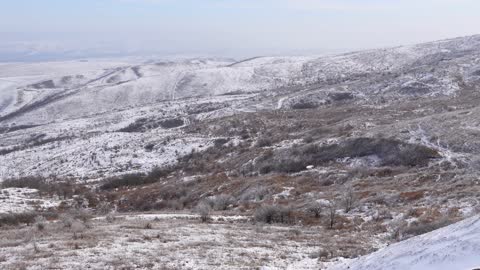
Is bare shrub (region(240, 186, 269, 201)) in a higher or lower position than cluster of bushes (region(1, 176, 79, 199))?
higher

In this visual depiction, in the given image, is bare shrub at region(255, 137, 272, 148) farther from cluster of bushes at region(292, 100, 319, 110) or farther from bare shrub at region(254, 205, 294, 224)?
bare shrub at region(254, 205, 294, 224)

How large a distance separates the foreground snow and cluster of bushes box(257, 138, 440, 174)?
26.9m

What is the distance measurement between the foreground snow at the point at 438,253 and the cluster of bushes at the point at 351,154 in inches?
1059

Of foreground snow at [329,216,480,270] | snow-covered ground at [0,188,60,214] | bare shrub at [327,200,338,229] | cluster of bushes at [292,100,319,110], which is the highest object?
foreground snow at [329,216,480,270]

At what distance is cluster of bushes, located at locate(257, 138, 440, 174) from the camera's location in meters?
40.2

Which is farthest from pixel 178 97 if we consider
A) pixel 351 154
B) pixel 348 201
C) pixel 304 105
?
pixel 348 201

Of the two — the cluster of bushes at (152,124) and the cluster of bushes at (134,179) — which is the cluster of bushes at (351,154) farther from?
the cluster of bushes at (152,124)

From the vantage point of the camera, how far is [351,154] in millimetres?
45062

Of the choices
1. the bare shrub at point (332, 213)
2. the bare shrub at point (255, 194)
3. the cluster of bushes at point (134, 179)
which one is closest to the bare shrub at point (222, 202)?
the bare shrub at point (255, 194)

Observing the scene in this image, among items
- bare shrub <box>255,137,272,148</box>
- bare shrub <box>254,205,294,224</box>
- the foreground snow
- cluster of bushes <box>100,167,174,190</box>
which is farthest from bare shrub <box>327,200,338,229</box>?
cluster of bushes <box>100,167,174,190</box>

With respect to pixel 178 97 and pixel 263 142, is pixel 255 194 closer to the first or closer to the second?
pixel 263 142

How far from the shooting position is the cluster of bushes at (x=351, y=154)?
4025 cm

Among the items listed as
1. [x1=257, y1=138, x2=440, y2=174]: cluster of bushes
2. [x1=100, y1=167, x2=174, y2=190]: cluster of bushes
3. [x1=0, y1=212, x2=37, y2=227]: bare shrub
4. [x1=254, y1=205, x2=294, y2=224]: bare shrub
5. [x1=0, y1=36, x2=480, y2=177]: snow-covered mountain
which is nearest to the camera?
[x1=254, y1=205, x2=294, y2=224]: bare shrub

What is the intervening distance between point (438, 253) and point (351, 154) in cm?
3450
